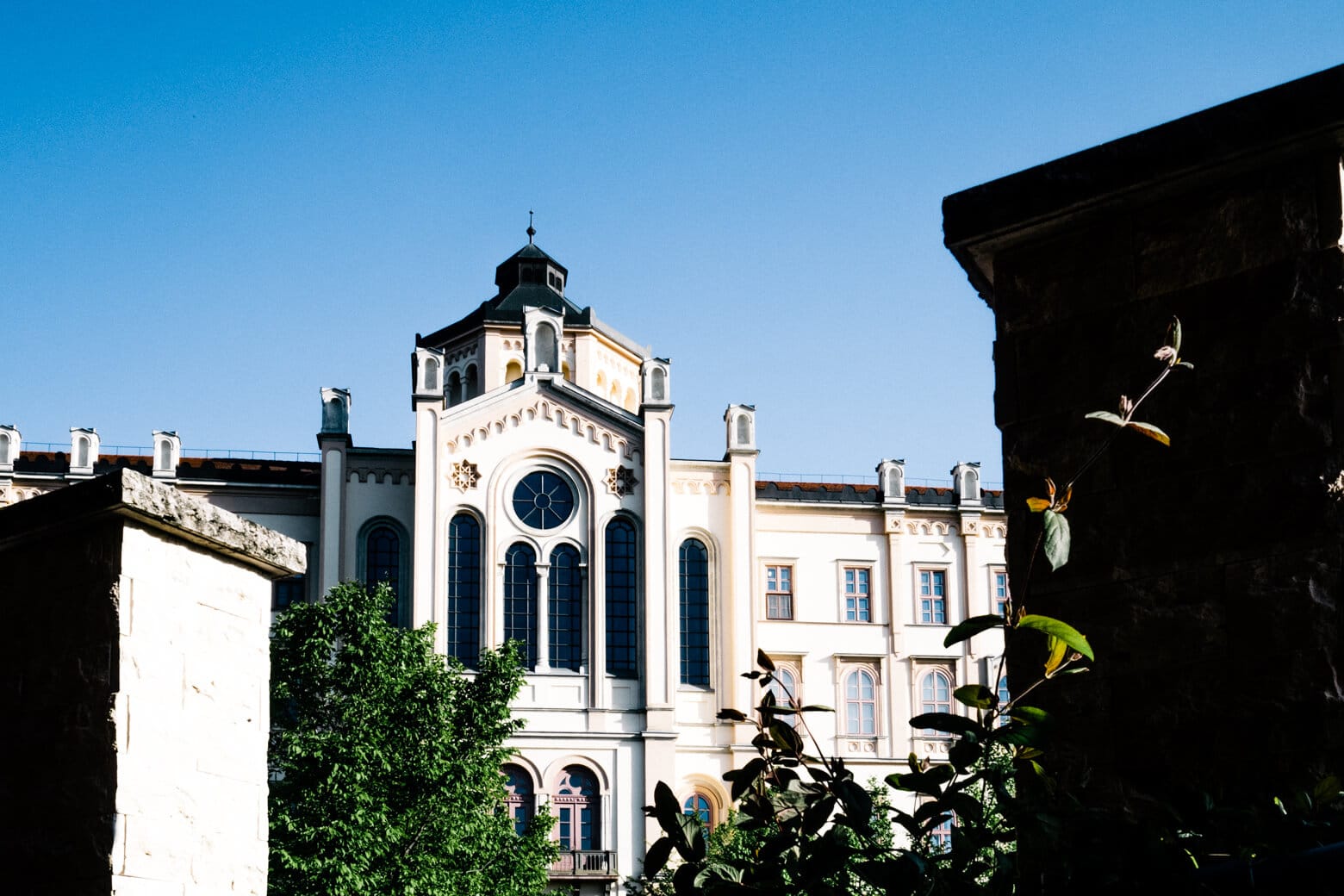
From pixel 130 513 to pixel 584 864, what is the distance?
34.0 m

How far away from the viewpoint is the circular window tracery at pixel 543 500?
132 feet

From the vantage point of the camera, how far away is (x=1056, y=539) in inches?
119

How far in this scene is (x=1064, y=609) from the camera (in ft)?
12.1

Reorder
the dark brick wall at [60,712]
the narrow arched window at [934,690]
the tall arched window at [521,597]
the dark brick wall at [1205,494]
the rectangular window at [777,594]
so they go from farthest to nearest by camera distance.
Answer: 1. the rectangular window at [777,594]
2. the narrow arched window at [934,690]
3. the tall arched window at [521,597]
4. the dark brick wall at [60,712]
5. the dark brick wall at [1205,494]

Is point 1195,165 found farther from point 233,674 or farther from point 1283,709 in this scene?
point 233,674

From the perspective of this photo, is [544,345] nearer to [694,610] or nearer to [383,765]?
[694,610]

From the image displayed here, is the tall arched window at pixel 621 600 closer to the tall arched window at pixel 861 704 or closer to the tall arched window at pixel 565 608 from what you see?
the tall arched window at pixel 565 608

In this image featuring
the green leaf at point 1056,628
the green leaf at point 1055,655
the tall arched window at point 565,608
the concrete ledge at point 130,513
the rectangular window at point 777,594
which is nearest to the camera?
the green leaf at point 1056,628

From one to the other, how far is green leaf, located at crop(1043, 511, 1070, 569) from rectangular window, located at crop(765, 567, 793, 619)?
4019 centimetres

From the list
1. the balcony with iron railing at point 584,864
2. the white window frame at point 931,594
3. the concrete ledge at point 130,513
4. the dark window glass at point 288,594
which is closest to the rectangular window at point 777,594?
A: the white window frame at point 931,594

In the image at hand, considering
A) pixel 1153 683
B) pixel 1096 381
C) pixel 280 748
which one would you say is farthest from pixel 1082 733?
pixel 280 748

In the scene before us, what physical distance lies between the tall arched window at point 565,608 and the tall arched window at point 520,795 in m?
2.58

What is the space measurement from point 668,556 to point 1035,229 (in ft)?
120

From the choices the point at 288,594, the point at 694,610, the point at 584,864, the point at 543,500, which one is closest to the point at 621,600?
the point at 694,610
